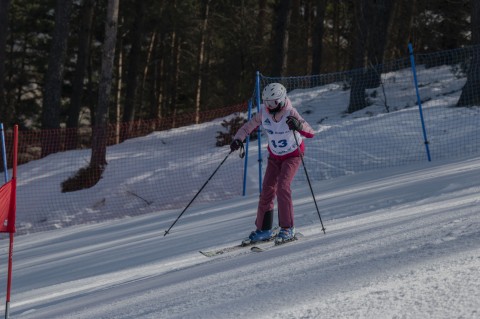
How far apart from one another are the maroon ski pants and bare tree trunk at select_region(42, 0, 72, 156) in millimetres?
12070

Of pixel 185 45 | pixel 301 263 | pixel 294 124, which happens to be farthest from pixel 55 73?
pixel 301 263

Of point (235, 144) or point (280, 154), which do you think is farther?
point (235, 144)

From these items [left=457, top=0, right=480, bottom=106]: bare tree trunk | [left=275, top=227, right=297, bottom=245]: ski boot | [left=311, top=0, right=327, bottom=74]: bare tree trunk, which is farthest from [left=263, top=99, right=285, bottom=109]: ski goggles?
[left=311, top=0, right=327, bottom=74]: bare tree trunk

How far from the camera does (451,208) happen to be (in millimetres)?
6832

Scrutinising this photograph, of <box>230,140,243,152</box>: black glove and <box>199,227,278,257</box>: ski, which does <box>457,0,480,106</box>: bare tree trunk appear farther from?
<box>199,227,278,257</box>: ski

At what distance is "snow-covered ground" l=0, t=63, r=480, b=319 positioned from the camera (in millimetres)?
4090

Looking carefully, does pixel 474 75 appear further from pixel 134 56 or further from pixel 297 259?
pixel 134 56

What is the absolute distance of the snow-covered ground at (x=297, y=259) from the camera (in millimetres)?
4090

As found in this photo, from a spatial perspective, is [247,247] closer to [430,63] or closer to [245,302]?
[245,302]

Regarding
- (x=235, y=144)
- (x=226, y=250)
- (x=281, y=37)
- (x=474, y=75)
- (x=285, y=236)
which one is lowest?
(x=226, y=250)

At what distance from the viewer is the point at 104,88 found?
49.7 feet

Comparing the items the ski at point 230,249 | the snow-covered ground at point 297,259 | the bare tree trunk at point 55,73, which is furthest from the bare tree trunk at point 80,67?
the ski at point 230,249

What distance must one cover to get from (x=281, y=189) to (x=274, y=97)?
97 cm

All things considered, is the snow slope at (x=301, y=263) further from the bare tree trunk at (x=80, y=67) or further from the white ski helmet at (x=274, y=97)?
the bare tree trunk at (x=80, y=67)
